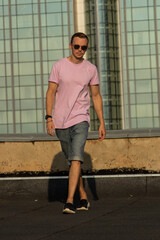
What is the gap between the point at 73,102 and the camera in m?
6.93

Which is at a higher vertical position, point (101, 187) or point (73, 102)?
point (73, 102)

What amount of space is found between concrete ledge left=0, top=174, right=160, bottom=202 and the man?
147 centimetres

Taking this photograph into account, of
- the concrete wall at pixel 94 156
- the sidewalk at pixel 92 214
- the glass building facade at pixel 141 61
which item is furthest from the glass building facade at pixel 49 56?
the sidewalk at pixel 92 214

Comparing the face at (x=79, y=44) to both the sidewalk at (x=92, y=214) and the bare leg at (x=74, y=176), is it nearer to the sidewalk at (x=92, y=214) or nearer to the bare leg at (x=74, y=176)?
the bare leg at (x=74, y=176)

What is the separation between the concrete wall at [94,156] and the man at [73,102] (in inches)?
85.7

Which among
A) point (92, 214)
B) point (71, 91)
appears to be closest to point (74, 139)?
point (71, 91)

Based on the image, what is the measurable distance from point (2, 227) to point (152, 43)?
2791 inches

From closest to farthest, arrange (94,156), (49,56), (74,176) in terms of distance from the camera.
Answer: (74,176) → (94,156) → (49,56)

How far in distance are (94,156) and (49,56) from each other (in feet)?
218

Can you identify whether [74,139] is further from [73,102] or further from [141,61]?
[141,61]

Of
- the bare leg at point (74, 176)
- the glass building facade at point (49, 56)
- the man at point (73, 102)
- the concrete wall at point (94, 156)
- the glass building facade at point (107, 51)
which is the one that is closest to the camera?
the bare leg at point (74, 176)

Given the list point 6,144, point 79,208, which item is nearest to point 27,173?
point 6,144

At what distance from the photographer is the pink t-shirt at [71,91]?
6930 mm

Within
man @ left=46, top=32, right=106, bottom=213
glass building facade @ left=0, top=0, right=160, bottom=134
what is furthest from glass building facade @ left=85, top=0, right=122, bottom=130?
man @ left=46, top=32, right=106, bottom=213
